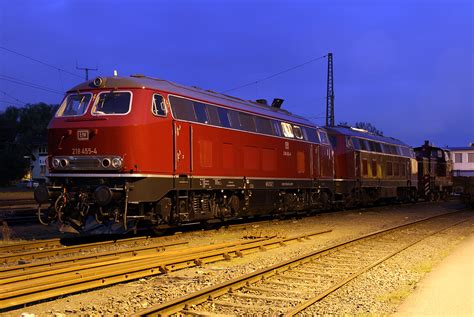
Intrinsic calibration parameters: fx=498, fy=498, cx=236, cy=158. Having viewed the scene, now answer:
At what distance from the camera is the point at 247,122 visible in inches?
643

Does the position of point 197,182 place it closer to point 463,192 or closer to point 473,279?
point 473,279

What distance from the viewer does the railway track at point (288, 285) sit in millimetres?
6559

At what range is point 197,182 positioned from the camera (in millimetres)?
13625

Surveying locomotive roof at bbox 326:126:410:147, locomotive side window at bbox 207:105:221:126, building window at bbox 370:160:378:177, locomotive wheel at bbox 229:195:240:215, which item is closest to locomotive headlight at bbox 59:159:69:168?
locomotive side window at bbox 207:105:221:126

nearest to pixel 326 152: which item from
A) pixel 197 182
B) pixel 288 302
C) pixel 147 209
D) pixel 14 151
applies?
pixel 197 182

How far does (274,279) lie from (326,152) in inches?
577

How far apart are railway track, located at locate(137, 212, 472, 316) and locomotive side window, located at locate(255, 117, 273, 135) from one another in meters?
5.63

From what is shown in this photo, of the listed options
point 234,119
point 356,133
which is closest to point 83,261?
point 234,119

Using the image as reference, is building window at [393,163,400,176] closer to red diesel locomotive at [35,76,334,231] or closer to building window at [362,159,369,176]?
building window at [362,159,369,176]

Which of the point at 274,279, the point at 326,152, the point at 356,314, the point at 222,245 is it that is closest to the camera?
the point at 356,314

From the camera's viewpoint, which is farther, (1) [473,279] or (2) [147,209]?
(2) [147,209]

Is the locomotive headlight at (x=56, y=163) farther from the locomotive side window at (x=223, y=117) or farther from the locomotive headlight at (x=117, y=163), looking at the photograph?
the locomotive side window at (x=223, y=117)

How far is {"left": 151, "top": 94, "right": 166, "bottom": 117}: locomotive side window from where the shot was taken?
12406mm

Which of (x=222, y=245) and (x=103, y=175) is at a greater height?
(x=103, y=175)
